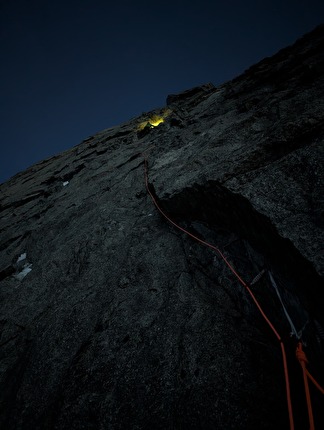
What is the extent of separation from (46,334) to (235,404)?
3881 mm

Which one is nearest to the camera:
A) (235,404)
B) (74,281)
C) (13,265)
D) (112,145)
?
(235,404)

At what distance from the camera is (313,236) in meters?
3.09

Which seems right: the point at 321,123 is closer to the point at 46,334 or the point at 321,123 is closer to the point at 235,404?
the point at 235,404

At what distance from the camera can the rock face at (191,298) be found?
3.16m

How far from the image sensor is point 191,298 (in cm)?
443

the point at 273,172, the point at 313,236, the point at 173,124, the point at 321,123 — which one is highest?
the point at 173,124

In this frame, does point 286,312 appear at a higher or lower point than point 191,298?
lower

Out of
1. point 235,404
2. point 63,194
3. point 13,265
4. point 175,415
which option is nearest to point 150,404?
point 175,415

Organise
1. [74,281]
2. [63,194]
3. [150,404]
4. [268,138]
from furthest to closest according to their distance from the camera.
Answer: [63,194]
[74,281]
[268,138]
[150,404]

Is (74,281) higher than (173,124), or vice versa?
(173,124)

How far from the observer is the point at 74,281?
597 cm

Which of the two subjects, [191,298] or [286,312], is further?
[191,298]

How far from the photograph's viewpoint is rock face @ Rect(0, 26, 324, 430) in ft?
10.4

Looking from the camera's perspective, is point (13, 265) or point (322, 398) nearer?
point (322, 398)
